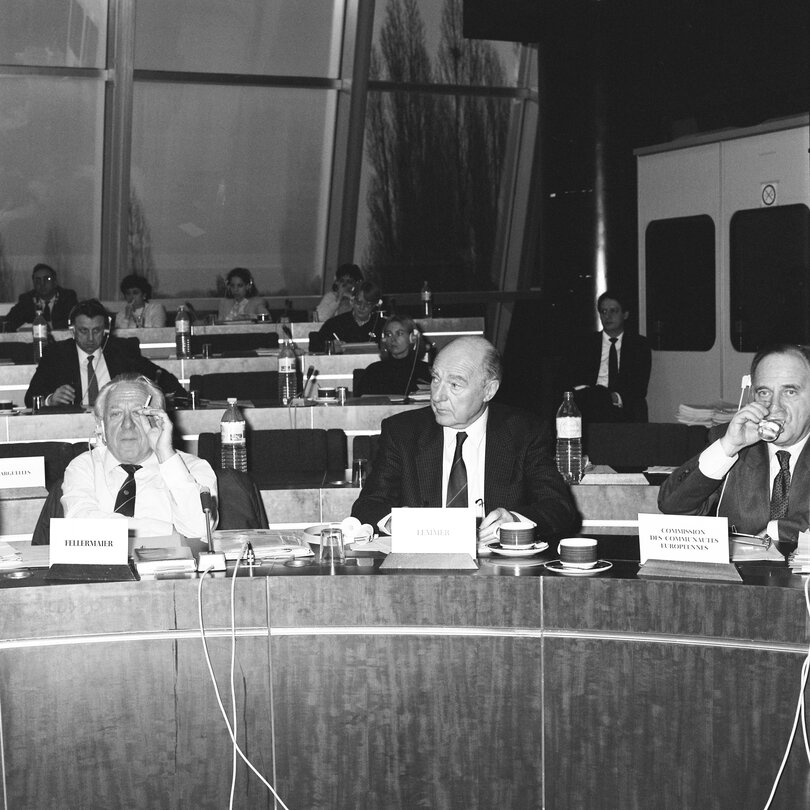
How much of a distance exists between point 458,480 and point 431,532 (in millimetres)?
789

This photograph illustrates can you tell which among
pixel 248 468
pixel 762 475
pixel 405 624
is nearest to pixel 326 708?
pixel 405 624

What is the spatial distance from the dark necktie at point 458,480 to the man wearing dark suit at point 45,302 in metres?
7.35

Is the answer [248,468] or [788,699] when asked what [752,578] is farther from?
[248,468]

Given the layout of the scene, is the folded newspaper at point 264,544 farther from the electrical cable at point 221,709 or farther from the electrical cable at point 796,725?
the electrical cable at point 796,725

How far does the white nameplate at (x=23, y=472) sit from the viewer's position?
442cm

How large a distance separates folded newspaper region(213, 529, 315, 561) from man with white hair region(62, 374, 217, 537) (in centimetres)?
40

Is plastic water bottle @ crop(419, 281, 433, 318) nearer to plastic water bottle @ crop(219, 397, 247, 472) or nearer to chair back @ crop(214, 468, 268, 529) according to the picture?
plastic water bottle @ crop(219, 397, 247, 472)

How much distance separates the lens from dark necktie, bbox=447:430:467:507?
3.71m

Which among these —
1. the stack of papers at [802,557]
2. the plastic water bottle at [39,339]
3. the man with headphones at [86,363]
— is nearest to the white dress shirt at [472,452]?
the stack of papers at [802,557]

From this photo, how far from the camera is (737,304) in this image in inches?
291

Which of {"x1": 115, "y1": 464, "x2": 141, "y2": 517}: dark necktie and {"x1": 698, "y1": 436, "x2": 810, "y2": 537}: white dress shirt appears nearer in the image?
{"x1": 698, "y1": 436, "x2": 810, "y2": 537}: white dress shirt

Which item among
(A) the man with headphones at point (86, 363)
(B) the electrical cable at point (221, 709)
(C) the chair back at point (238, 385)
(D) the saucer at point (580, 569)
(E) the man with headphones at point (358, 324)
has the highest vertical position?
(E) the man with headphones at point (358, 324)

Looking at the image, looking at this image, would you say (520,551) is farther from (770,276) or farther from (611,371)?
(611,371)

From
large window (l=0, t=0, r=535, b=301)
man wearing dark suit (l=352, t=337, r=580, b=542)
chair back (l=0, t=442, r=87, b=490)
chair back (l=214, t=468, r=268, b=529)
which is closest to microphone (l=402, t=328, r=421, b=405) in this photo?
chair back (l=0, t=442, r=87, b=490)
